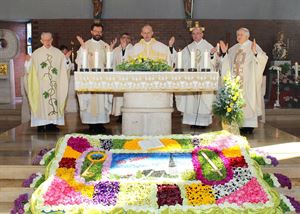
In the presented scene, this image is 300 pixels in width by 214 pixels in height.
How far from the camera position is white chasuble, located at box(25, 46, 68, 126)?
891 centimetres

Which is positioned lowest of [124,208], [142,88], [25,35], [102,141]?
[124,208]

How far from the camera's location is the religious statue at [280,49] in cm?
1470

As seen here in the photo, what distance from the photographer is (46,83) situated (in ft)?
29.4

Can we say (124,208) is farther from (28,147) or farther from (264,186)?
(28,147)

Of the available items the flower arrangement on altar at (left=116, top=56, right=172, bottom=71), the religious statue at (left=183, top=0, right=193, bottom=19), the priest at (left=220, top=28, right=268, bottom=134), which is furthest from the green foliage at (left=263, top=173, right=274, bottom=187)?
the religious statue at (left=183, top=0, right=193, bottom=19)

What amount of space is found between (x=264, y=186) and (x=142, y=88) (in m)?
2.29

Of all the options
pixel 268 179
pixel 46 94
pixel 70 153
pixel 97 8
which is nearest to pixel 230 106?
pixel 268 179

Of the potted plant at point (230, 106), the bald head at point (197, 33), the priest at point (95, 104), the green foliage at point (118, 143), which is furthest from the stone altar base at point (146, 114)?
Result: the bald head at point (197, 33)

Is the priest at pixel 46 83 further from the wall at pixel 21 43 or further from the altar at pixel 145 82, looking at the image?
the wall at pixel 21 43

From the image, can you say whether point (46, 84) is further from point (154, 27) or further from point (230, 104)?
point (154, 27)

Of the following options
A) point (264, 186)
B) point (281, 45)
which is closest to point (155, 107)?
point (264, 186)

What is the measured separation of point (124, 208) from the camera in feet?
16.6

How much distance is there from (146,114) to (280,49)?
8.50 metres

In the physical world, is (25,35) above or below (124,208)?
above
